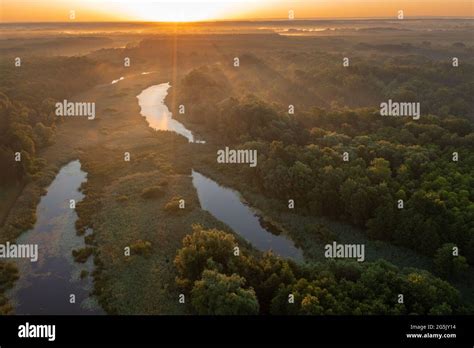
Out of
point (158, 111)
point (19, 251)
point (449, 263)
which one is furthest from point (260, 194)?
→ point (158, 111)

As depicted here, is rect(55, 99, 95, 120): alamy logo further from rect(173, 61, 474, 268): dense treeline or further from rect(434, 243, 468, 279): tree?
rect(434, 243, 468, 279): tree

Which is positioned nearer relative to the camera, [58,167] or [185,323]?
[185,323]

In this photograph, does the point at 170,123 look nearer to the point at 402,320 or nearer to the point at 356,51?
the point at 402,320

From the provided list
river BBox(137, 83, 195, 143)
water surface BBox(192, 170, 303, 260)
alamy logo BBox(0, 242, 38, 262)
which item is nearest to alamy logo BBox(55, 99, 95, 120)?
river BBox(137, 83, 195, 143)

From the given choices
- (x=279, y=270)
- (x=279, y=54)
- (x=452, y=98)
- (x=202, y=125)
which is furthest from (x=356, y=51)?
(x=279, y=270)

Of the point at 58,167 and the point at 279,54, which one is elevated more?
the point at 279,54

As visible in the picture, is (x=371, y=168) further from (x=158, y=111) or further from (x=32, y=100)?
(x=32, y=100)
